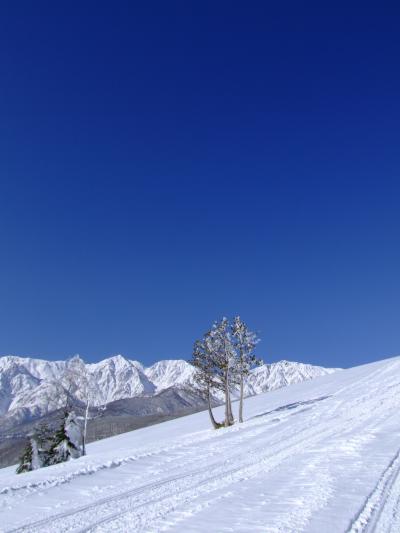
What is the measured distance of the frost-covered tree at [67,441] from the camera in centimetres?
4284

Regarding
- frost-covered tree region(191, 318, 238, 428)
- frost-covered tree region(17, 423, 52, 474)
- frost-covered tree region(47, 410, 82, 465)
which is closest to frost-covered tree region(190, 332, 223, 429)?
frost-covered tree region(191, 318, 238, 428)

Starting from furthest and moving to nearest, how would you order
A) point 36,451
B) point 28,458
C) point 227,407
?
point 28,458 → point 36,451 → point 227,407

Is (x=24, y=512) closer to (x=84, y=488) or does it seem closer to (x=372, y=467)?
(x=84, y=488)

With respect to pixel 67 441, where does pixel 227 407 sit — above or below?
above

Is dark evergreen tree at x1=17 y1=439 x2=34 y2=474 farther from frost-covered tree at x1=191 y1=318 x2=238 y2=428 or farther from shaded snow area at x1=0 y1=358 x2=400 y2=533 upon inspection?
shaded snow area at x1=0 y1=358 x2=400 y2=533

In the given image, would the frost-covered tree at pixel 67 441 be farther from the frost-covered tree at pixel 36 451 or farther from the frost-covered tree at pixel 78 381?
the frost-covered tree at pixel 78 381

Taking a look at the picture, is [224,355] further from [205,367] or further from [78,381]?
[78,381]

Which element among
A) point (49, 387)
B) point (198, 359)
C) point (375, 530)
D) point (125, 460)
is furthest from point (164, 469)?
point (49, 387)

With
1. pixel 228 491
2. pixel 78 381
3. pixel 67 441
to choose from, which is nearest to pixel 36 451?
pixel 67 441

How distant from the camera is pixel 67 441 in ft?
142

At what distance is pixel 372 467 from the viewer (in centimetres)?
1376

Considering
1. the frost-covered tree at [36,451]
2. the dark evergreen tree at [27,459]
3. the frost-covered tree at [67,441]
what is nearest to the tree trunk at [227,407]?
the frost-covered tree at [67,441]

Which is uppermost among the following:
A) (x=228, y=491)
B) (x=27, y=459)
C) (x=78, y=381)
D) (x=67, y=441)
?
(x=78, y=381)

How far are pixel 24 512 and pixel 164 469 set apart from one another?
5.76 metres
